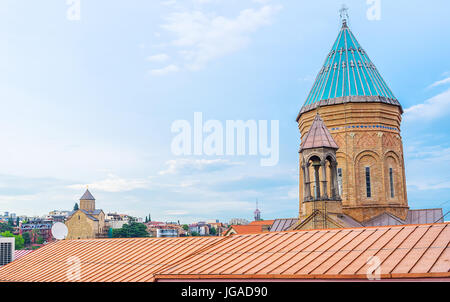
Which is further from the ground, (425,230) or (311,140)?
(311,140)

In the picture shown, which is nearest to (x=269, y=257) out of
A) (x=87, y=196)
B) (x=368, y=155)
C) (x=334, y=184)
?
(x=334, y=184)

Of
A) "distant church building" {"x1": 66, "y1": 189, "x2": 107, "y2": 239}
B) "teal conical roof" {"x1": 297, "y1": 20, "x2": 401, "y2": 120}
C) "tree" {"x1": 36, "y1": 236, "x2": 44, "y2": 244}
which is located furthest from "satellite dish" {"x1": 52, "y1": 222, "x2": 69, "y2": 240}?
"tree" {"x1": 36, "y1": 236, "x2": 44, "y2": 244}

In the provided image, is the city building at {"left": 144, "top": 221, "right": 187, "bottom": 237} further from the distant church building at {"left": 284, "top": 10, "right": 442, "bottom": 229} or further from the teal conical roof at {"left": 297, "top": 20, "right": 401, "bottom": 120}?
the distant church building at {"left": 284, "top": 10, "right": 442, "bottom": 229}

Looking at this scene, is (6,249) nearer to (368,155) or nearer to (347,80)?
(368,155)

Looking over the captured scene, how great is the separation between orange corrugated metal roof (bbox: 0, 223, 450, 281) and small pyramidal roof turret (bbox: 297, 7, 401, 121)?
17.3m

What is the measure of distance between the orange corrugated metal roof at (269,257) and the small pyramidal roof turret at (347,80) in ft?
56.9

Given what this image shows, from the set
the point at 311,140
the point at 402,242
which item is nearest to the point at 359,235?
the point at 402,242

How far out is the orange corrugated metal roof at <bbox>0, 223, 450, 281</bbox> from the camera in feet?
28.8

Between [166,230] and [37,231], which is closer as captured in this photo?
[166,230]

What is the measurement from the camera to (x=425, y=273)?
7.74m

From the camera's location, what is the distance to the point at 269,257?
10805 millimetres

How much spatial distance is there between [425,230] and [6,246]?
25421 millimetres

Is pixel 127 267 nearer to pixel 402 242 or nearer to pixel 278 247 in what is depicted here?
pixel 278 247
